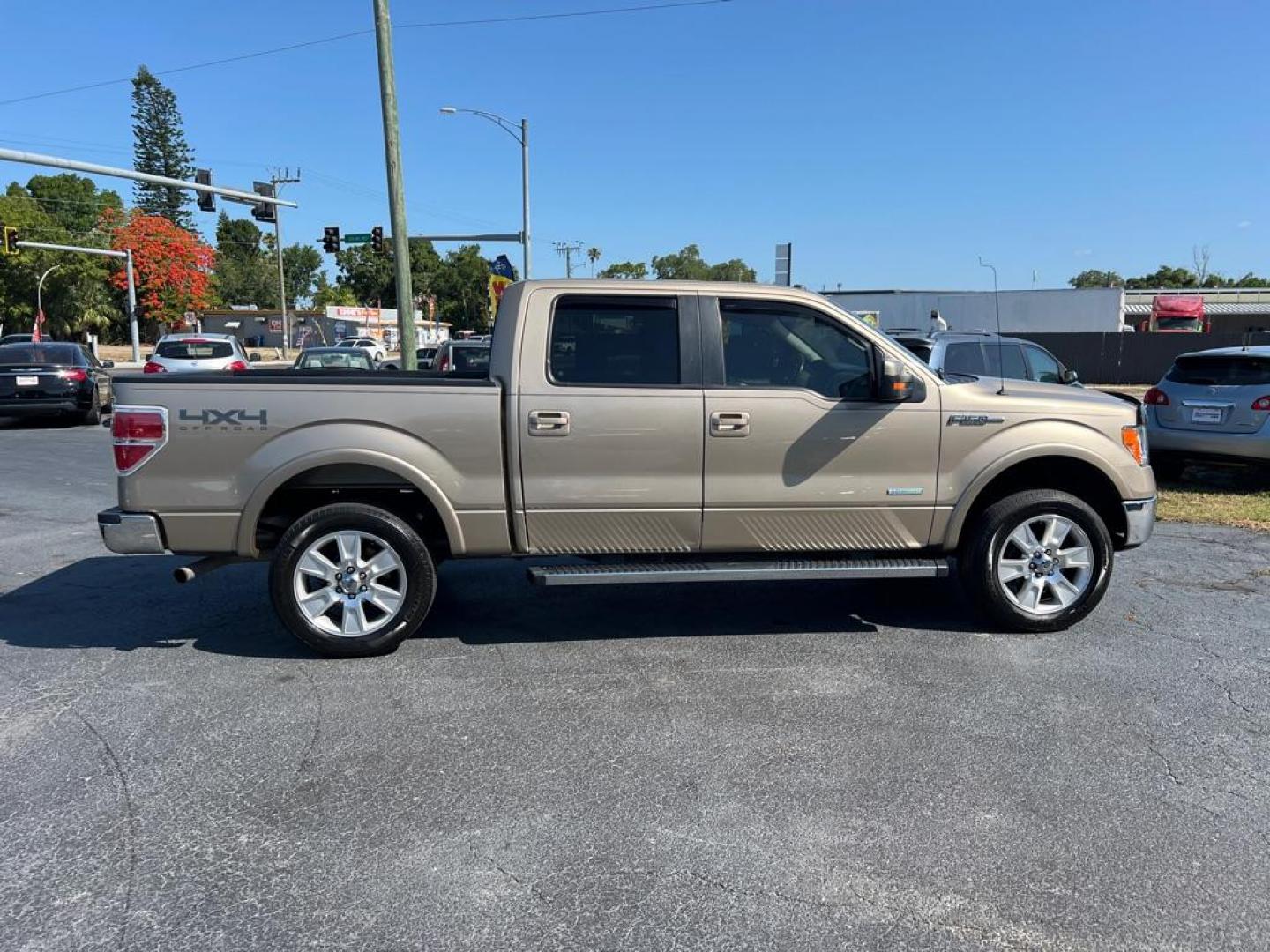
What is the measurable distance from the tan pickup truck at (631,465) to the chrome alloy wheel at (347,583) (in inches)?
0.5

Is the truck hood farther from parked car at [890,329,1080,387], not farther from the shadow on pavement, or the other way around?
parked car at [890,329,1080,387]

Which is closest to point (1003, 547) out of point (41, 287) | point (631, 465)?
point (631, 465)

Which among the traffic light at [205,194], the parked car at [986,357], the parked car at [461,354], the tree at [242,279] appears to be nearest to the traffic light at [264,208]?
the traffic light at [205,194]

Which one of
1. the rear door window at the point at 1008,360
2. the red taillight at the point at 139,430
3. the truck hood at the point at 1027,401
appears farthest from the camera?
the rear door window at the point at 1008,360

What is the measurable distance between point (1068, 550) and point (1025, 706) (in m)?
1.38

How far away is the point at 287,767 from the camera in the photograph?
3787 millimetres

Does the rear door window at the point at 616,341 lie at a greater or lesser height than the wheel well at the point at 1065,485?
greater

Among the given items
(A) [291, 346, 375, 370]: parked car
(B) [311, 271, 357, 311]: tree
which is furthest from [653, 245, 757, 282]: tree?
(A) [291, 346, 375, 370]: parked car

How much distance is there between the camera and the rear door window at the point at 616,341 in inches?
201

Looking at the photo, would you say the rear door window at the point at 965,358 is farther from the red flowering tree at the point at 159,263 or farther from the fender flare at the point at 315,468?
the red flowering tree at the point at 159,263

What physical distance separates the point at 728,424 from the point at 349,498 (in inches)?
85.9

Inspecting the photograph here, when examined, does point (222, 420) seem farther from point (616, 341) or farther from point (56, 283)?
point (56, 283)

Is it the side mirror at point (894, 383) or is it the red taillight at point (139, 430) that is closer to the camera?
the red taillight at point (139, 430)

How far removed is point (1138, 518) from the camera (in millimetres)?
5469
